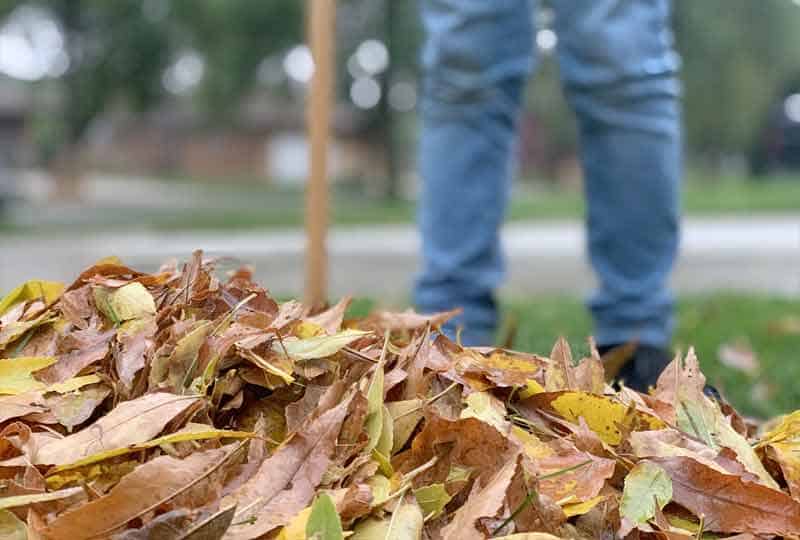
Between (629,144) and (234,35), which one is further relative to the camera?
(234,35)

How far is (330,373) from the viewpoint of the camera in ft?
2.84

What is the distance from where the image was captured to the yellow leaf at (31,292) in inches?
39.9

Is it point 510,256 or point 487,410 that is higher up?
point 487,410

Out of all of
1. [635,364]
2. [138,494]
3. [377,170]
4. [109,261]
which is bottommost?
[377,170]

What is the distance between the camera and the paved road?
13.3ft

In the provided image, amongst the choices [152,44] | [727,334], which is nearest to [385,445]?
[727,334]

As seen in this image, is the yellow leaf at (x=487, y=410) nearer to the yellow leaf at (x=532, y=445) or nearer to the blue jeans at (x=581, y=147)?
the yellow leaf at (x=532, y=445)

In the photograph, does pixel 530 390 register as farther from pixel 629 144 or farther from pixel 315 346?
pixel 629 144

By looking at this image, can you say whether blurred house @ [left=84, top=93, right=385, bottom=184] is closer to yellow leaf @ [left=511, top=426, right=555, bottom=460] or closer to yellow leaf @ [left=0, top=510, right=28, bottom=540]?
yellow leaf @ [left=511, top=426, right=555, bottom=460]

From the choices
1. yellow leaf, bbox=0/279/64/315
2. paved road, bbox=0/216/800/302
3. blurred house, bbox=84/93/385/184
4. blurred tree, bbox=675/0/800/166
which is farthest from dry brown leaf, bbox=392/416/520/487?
blurred house, bbox=84/93/385/184

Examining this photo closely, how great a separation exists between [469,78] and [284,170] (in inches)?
1616

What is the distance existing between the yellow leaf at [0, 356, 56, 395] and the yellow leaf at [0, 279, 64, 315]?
0.14 m

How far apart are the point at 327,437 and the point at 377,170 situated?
77.1 ft

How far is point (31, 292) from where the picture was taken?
1.02 meters
